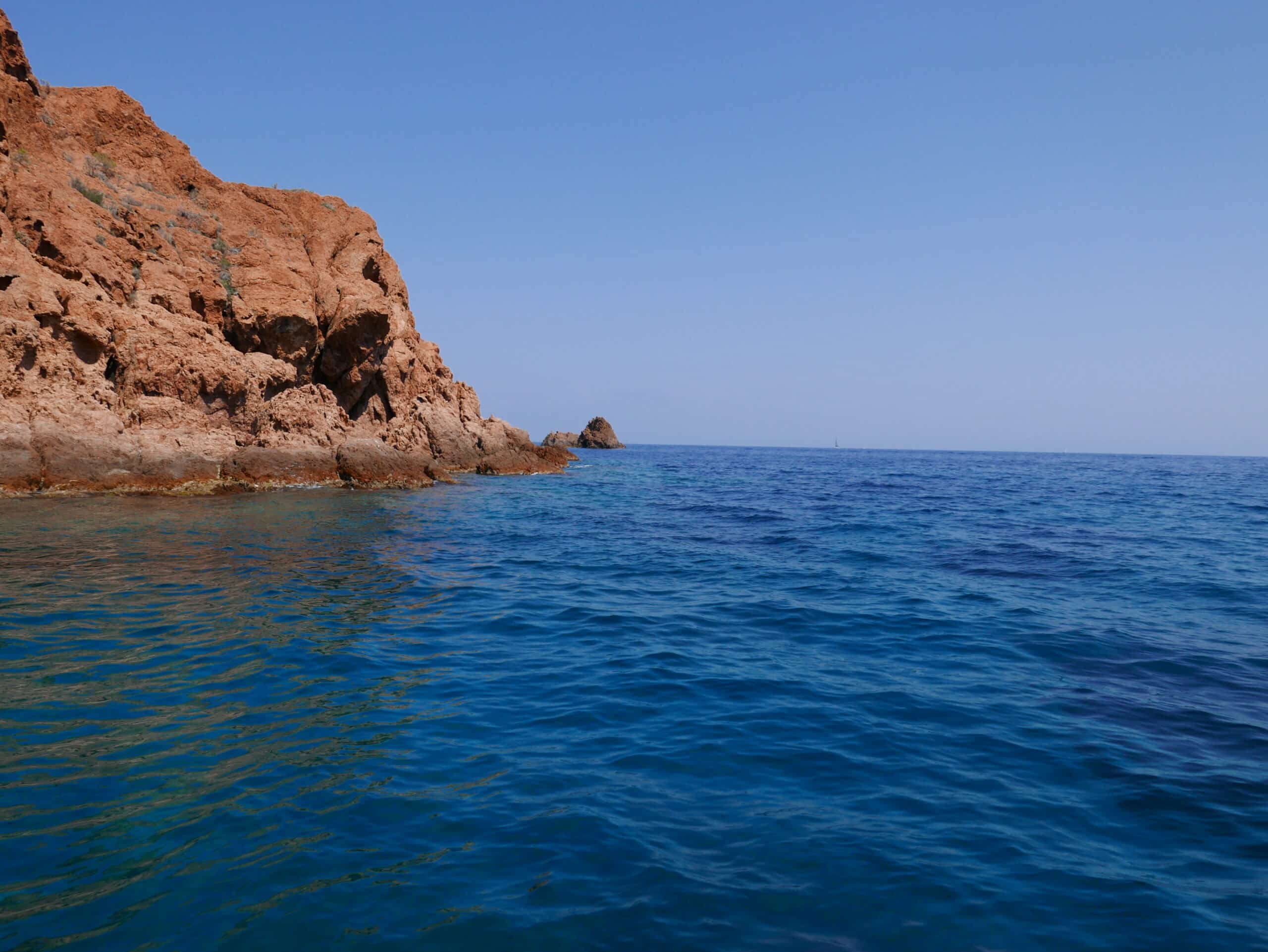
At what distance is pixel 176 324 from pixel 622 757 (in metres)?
26.5

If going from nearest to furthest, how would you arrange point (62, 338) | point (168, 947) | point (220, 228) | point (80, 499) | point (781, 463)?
point (168, 947) → point (80, 499) → point (62, 338) → point (220, 228) → point (781, 463)

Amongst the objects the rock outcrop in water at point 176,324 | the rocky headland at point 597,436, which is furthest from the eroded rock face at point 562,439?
the rock outcrop in water at point 176,324

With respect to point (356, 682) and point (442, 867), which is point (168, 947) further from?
point (356, 682)

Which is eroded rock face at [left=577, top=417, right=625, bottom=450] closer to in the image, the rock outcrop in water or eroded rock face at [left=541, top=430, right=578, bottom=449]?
eroded rock face at [left=541, top=430, right=578, bottom=449]

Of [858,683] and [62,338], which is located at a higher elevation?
[62,338]

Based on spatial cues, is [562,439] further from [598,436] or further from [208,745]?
[208,745]

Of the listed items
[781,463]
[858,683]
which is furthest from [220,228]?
[781,463]

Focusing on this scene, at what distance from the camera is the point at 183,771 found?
5.14m

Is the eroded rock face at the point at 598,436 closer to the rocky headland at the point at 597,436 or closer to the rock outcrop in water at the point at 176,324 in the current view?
the rocky headland at the point at 597,436

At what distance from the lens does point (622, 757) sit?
18.6 feet

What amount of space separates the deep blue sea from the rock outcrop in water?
1032 cm

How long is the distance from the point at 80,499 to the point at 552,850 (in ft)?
70.0

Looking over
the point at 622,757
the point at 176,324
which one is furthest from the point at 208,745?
the point at 176,324

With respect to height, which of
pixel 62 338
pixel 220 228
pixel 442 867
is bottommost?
pixel 442 867
